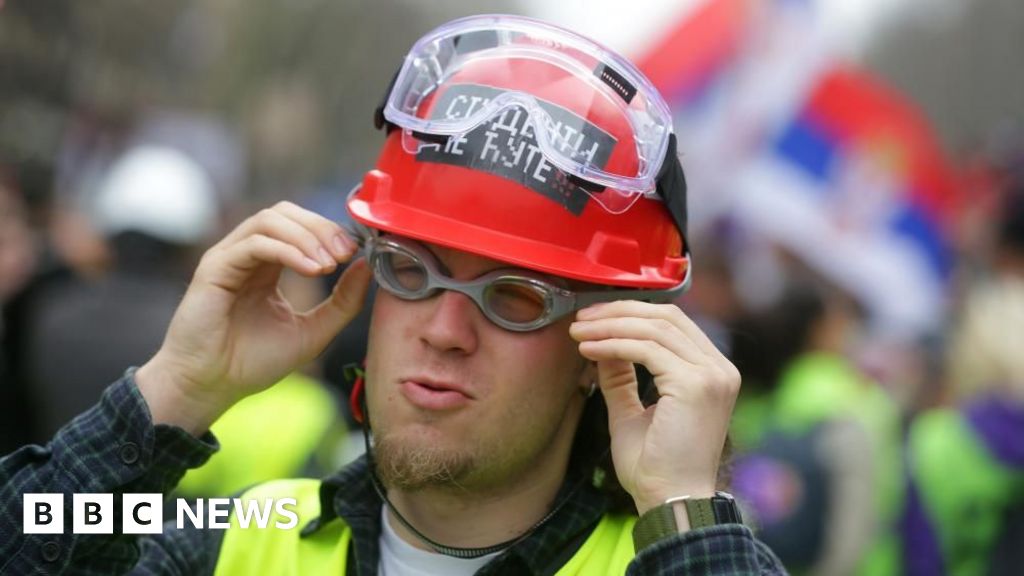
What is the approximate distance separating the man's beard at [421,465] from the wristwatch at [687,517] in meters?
0.40

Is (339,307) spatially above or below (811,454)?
above

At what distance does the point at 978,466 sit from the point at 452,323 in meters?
3.18

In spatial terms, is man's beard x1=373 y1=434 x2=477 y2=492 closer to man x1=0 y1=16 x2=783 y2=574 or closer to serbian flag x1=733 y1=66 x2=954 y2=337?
man x1=0 y1=16 x2=783 y2=574

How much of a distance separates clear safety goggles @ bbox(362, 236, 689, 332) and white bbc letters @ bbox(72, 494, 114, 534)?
28.8 inches

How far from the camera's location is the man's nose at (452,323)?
307cm

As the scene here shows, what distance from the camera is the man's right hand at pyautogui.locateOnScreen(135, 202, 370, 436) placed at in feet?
10.5

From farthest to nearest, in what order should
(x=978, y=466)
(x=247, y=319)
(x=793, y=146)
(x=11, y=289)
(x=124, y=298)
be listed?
(x=793, y=146), (x=11, y=289), (x=124, y=298), (x=978, y=466), (x=247, y=319)

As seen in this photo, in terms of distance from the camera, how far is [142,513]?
10.6 ft

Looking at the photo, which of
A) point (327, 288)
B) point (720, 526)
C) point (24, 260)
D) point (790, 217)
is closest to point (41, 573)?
point (720, 526)

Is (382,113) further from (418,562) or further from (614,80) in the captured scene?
(418,562)

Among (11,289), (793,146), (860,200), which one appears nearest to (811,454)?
(11,289)

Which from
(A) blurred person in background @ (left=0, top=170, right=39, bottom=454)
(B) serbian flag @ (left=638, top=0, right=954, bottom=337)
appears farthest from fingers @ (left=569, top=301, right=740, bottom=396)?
(B) serbian flag @ (left=638, top=0, right=954, bottom=337)

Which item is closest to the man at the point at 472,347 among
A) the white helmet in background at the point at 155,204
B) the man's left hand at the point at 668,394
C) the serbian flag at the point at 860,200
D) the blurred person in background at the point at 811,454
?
the man's left hand at the point at 668,394

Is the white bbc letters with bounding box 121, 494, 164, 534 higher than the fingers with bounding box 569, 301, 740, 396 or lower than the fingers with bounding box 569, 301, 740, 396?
lower
